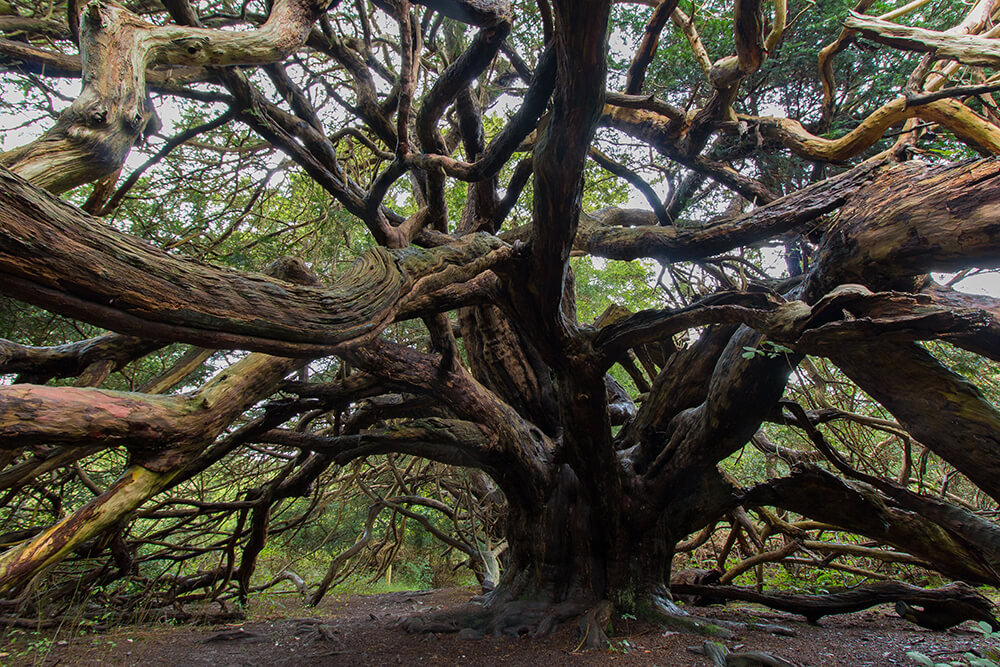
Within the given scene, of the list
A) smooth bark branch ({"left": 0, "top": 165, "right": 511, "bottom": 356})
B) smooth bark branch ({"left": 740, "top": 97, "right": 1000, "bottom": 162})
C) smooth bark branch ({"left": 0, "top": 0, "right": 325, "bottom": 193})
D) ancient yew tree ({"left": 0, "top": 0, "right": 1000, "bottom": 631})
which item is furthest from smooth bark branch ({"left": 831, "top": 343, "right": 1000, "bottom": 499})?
smooth bark branch ({"left": 0, "top": 0, "right": 325, "bottom": 193})

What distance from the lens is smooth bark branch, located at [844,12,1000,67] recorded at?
8.38 ft

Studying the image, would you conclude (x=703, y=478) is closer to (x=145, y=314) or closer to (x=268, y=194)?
(x=145, y=314)

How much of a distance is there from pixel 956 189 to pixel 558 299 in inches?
Answer: 82.0

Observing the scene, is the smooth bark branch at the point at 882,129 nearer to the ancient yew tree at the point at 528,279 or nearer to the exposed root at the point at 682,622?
the ancient yew tree at the point at 528,279

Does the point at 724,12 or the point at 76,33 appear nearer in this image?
the point at 76,33

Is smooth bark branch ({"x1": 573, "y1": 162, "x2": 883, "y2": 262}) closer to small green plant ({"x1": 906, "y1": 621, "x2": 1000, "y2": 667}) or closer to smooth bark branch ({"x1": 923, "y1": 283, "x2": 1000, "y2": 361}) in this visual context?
smooth bark branch ({"x1": 923, "y1": 283, "x2": 1000, "y2": 361})

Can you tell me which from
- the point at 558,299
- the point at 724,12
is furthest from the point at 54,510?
the point at 724,12

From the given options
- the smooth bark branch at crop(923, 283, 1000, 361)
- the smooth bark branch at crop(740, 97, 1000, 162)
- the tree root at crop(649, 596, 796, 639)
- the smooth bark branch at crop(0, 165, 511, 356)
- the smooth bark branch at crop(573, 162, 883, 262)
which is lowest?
the tree root at crop(649, 596, 796, 639)

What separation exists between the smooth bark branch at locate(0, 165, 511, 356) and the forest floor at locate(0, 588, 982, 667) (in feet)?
8.18

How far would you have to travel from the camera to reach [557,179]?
91.2 inches

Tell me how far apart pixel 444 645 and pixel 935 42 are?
4.86 meters

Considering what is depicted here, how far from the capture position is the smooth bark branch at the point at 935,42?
8.38 ft

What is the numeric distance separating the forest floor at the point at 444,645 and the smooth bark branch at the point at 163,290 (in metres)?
2.49

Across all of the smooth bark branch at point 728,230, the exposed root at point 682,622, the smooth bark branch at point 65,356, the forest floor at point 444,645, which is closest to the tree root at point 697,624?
the exposed root at point 682,622
